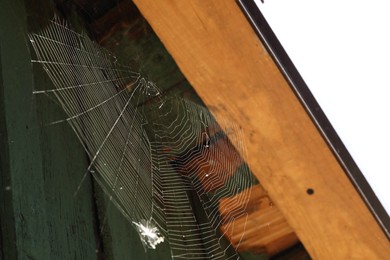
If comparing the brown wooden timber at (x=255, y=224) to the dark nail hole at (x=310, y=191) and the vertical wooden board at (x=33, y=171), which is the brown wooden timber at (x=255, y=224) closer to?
the dark nail hole at (x=310, y=191)

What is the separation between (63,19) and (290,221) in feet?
2.78

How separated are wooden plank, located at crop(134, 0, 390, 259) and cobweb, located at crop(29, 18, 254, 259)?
95 millimetres

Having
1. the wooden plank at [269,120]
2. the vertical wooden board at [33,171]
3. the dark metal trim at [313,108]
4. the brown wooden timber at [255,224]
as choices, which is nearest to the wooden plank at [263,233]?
the brown wooden timber at [255,224]

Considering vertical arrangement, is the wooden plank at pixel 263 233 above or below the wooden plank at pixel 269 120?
below

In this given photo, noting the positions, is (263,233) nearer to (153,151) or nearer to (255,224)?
(255,224)

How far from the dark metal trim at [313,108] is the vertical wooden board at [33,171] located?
52 cm

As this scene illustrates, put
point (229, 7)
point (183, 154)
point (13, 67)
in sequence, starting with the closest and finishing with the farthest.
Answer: point (13, 67) → point (229, 7) → point (183, 154)

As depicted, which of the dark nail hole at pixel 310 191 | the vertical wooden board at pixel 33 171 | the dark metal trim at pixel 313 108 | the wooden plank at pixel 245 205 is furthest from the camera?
the wooden plank at pixel 245 205

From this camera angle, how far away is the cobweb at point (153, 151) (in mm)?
1668

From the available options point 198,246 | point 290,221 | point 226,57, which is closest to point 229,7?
point 226,57

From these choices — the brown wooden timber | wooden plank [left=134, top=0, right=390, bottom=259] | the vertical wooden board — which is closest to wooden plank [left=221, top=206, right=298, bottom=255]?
the brown wooden timber

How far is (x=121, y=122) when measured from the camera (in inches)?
77.0

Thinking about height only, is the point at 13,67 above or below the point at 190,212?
above

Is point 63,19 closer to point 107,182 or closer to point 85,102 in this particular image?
point 85,102
